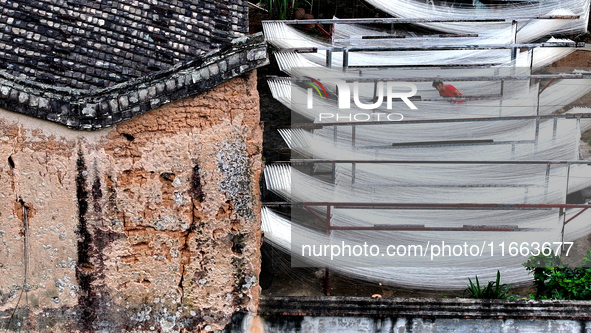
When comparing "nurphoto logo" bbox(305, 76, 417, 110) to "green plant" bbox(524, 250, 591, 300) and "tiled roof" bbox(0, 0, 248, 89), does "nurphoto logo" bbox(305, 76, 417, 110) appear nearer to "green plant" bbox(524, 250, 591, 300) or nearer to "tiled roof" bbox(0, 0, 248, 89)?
"tiled roof" bbox(0, 0, 248, 89)

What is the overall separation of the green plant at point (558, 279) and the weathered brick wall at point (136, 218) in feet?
8.72

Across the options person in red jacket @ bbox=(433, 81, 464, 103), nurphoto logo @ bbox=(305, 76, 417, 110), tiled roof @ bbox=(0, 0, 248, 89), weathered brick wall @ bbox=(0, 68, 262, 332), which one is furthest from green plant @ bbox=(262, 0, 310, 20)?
weathered brick wall @ bbox=(0, 68, 262, 332)

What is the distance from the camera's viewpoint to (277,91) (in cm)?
1014

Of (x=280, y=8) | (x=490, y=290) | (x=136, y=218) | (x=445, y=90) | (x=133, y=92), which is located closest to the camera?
(x=133, y=92)

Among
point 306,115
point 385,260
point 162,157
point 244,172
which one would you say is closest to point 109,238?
point 162,157

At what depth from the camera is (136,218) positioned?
477cm

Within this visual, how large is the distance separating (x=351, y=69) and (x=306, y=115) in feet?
3.11

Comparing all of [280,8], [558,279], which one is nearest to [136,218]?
[558,279]

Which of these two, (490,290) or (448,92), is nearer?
(490,290)

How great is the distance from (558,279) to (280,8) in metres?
8.46

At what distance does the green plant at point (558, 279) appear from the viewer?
5758 millimetres

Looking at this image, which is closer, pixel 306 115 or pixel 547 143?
pixel 547 143

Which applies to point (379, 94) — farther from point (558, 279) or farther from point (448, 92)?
point (558, 279)

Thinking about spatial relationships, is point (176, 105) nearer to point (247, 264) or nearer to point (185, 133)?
point (185, 133)
